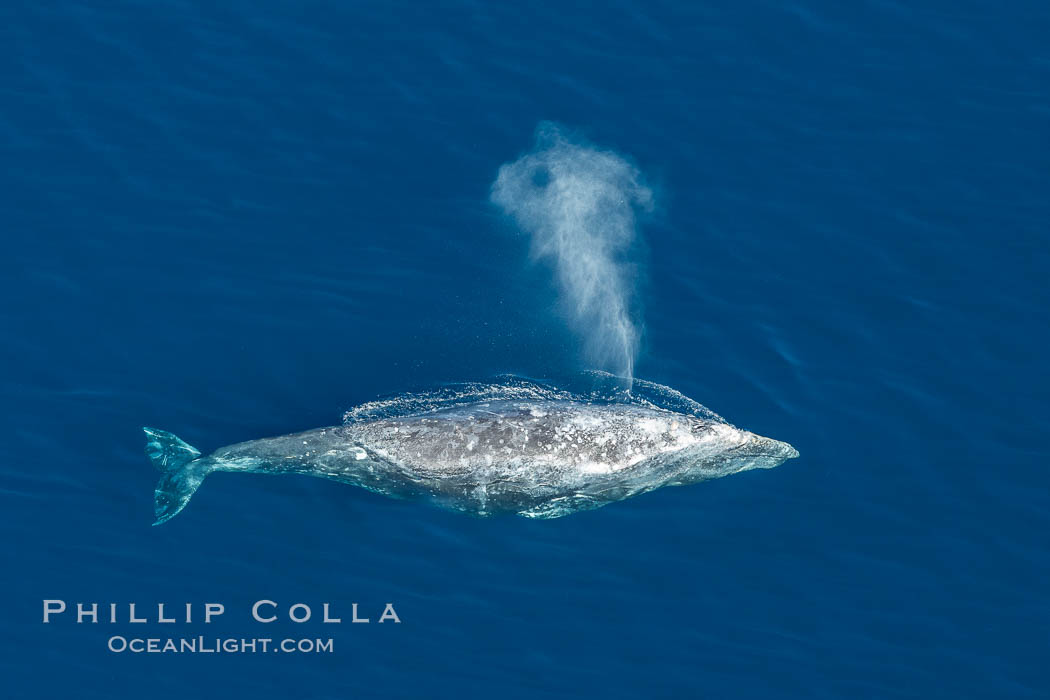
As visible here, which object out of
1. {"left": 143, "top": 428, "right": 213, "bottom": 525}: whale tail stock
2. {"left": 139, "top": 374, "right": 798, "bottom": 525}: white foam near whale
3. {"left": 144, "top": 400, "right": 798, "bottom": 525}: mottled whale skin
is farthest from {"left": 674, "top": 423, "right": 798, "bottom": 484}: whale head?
{"left": 143, "top": 428, "right": 213, "bottom": 525}: whale tail stock

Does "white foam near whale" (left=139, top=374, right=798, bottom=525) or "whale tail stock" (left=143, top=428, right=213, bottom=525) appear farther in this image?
"white foam near whale" (left=139, top=374, right=798, bottom=525)

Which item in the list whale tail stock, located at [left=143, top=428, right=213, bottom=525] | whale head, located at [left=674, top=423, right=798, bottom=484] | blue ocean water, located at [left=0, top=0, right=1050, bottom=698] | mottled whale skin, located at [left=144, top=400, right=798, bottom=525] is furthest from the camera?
whale head, located at [left=674, top=423, right=798, bottom=484]

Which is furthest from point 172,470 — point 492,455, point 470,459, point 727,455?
point 727,455

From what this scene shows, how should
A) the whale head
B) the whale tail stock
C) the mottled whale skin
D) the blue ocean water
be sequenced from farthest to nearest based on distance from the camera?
the whale head
the mottled whale skin
the whale tail stock
the blue ocean water

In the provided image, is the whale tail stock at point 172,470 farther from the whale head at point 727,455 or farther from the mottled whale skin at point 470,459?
the whale head at point 727,455

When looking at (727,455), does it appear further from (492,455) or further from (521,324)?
(521,324)

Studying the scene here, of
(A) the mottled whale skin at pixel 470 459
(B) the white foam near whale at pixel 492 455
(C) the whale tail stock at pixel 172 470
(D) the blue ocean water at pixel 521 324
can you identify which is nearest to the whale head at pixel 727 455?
(B) the white foam near whale at pixel 492 455

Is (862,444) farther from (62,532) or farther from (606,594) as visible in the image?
(62,532)

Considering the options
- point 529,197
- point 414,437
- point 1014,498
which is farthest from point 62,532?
point 1014,498

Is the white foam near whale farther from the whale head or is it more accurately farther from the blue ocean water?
the blue ocean water
